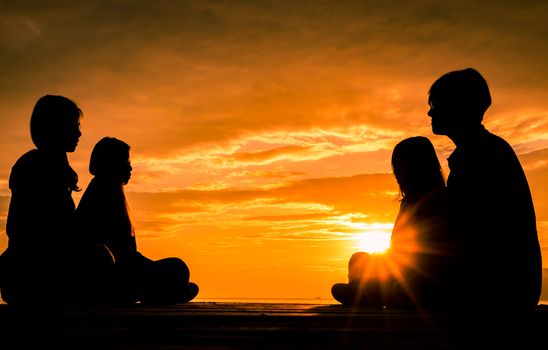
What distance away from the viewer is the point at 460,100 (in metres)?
3.44

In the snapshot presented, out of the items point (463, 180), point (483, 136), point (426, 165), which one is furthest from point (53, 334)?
point (426, 165)

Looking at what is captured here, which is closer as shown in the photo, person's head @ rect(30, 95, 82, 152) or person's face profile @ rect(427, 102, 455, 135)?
person's face profile @ rect(427, 102, 455, 135)

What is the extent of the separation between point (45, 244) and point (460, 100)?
303cm

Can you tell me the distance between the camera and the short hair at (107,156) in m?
4.52

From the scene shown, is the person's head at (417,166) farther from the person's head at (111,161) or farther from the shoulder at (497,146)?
the person's head at (111,161)

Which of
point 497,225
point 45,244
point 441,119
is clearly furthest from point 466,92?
point 45,244

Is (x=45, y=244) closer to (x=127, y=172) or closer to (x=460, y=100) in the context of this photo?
(x=127, y=172)

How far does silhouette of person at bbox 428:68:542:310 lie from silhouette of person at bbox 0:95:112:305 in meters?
2.44

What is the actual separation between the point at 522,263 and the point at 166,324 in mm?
2112

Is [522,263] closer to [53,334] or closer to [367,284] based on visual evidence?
[367,284]

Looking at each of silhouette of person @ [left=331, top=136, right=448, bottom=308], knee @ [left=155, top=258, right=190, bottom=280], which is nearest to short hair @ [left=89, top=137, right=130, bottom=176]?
knee @ [left=155, top=258, right=190, bottom=280]

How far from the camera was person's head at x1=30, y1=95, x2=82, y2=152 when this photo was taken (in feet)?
12.9

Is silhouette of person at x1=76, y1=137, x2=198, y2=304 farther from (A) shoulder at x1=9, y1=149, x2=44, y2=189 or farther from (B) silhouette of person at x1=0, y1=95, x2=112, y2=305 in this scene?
(A) shoulder at x1=9, y1=149, x2=44, y2=189

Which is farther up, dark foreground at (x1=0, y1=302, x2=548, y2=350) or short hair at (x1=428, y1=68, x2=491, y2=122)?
short hair at (x1=428, y1=68, x2=491, y2=122)
